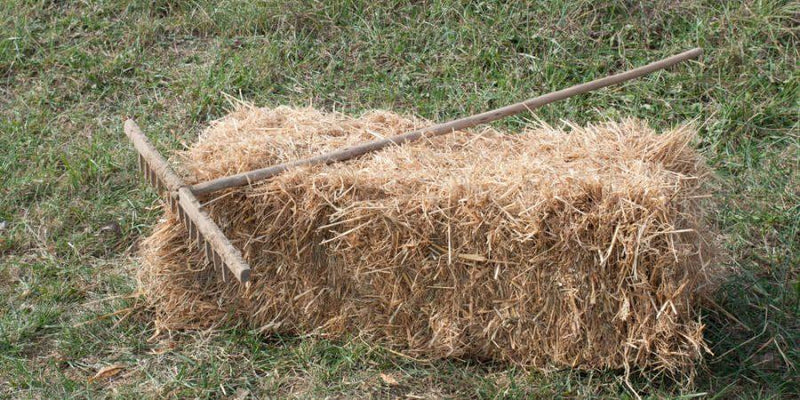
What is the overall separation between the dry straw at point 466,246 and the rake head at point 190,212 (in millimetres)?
132

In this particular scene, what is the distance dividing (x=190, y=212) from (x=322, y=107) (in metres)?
2.12

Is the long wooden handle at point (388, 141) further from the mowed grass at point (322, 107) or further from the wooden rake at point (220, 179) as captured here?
the mowed grass at point (322, 107)

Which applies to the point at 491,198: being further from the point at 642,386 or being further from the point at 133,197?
the point at 133,197

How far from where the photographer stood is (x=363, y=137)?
4219 mm

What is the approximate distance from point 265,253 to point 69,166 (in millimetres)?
1944

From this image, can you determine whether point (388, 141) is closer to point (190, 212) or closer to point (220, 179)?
point (220, 179)

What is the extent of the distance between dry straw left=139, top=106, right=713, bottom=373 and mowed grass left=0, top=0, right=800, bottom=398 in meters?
0.14

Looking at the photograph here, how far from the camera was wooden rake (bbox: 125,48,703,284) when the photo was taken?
3467 millimetres

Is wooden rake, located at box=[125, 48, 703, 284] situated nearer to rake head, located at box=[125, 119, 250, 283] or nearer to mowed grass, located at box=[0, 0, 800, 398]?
rake head, located at box=[125, 119, 250, 283]

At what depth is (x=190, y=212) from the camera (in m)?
3.66

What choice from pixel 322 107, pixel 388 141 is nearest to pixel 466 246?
pixel 388 141

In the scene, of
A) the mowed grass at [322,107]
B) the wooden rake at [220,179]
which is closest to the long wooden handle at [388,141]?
the wooden rake at [220,179]

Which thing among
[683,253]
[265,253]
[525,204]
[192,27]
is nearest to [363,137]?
[265,253]

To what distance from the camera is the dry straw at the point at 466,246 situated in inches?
139
